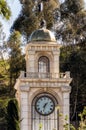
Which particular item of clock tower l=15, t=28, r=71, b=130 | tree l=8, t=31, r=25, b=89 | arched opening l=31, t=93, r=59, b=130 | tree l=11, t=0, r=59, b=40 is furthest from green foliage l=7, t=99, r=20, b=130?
tree l=11, t=0, r=59, b=40

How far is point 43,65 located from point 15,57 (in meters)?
13.0

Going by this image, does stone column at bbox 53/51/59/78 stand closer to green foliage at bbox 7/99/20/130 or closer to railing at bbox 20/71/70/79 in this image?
railing at bbox 20/71/70/79

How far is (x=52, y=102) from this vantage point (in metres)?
23.7

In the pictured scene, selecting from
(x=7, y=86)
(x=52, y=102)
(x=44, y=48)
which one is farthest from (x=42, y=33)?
(x=7, y=86)

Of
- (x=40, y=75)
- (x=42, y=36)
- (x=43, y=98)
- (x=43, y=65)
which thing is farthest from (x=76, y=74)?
(x=43, y=98)

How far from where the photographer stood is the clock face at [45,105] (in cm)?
2359

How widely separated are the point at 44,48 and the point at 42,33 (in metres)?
0.80

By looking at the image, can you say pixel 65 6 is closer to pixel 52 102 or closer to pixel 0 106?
pixel 0 106

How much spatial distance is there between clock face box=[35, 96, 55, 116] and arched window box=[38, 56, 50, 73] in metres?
1.27

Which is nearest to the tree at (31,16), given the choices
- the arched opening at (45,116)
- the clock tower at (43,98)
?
the clock tower at (43,98)

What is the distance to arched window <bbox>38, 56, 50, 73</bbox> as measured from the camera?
79.6ft

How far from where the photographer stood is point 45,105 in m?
23.6

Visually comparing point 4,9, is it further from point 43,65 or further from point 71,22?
point 71,22

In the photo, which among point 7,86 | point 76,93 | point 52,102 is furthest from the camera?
point 7,86
